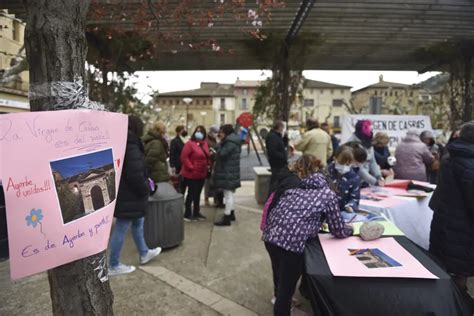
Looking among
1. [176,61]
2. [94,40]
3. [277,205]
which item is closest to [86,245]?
[277,205]

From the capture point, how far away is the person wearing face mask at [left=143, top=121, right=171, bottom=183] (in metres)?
4.69

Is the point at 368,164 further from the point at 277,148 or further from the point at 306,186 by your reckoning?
the point at 306,186

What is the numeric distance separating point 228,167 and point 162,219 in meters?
1.54

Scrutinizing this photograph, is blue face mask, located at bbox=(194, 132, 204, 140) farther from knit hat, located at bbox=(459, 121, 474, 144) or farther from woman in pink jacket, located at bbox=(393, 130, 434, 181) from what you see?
knit hat, located at bbox=(459, 121, 474, 144)

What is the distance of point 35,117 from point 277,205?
173 centimetres

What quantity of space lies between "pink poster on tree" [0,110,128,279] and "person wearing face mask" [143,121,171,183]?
3102mm

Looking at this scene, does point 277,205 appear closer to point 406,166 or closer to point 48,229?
point 48,229

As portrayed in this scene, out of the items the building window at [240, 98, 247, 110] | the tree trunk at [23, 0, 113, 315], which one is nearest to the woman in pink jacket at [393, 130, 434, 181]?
the tree trunk at [23, 0, 113, 315]

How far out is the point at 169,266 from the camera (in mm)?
3758

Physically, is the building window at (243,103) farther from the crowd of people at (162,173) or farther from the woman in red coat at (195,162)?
the woman in red coat at (195,162)

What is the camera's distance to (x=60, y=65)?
1.52 metres

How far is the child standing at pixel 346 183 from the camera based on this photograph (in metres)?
3.11

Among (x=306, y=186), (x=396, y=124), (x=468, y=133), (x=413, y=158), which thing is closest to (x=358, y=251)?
(x=306, y=186)

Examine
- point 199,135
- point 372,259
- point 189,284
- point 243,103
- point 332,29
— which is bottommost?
point 189,284
